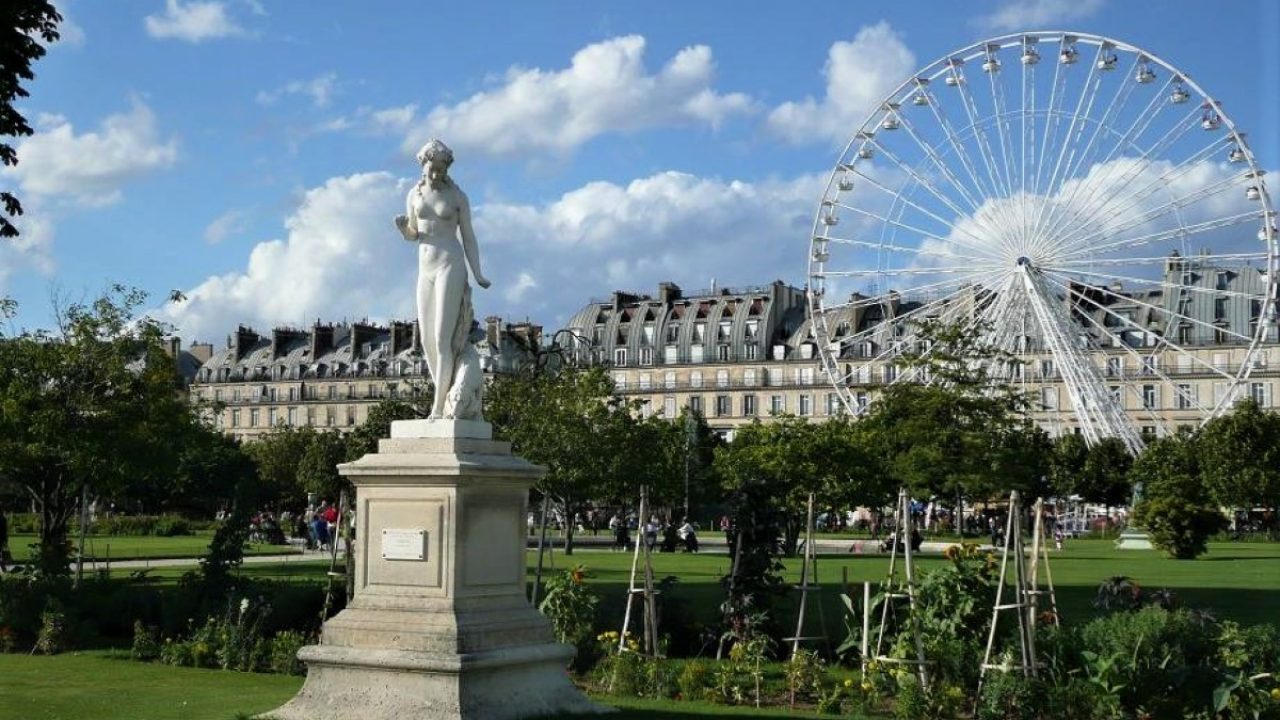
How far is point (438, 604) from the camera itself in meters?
12.8

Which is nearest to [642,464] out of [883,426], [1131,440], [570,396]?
[570,396]

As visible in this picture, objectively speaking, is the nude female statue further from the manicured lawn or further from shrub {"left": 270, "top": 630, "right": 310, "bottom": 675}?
shrub {"left": 270, "top": 630, "right": 310, "bottom": 675}

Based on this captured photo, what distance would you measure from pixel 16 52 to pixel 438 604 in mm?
9381

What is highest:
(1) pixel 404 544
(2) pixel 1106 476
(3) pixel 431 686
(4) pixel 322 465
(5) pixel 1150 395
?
(5) pixel 1150 395

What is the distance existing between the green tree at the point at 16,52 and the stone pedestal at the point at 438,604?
7844 mm

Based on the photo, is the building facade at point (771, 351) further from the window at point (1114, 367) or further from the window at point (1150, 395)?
the window at point (1114, 367)

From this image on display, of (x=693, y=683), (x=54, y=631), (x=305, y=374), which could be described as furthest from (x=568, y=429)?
(x=305, y=374)

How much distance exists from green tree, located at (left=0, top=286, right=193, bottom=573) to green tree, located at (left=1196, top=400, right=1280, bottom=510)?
50.7 meters

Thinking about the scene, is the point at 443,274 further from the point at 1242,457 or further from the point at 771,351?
the point at 771,351

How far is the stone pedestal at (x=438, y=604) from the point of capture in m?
12.5

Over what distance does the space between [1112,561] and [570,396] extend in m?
18.5

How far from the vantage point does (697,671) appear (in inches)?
615

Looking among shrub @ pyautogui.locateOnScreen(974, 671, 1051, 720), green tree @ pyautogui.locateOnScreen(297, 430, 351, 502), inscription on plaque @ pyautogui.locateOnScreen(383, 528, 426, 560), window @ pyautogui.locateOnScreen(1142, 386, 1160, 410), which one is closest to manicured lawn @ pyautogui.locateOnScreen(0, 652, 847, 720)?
inscription on plaque @ pyautogui.locateOnScreen(383, 528, 426, 560)

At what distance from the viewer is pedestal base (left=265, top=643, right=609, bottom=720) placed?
12398mm
